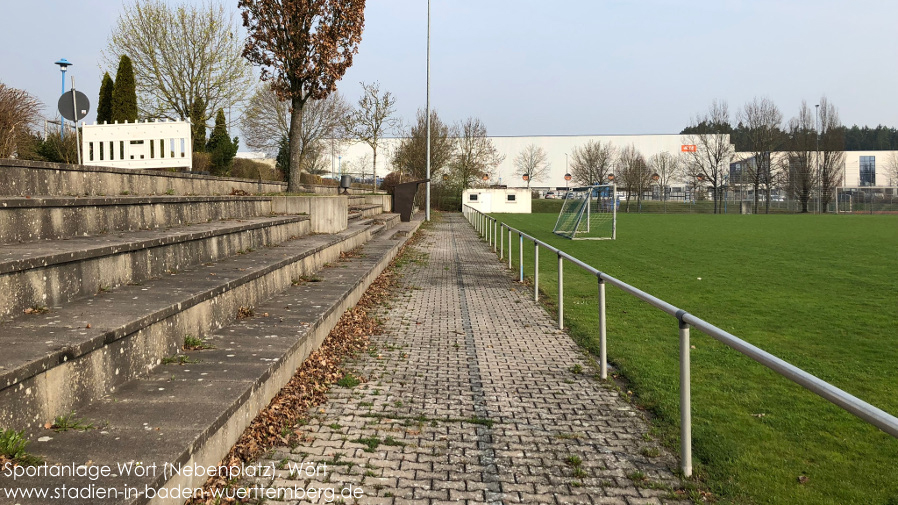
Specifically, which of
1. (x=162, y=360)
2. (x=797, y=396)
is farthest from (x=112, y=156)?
(x=797, y=396)

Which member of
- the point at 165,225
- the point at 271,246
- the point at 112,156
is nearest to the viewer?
the point at 165,225

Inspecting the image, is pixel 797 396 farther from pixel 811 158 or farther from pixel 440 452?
pixel 811 158

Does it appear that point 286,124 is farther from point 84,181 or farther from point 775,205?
point 775,205

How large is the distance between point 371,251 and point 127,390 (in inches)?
401

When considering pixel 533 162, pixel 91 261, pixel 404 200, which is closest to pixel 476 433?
pixel 91 261

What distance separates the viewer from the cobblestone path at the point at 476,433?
3432 mm

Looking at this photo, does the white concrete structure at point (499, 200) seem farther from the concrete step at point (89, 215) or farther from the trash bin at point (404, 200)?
the concrete step at point (89, 215)

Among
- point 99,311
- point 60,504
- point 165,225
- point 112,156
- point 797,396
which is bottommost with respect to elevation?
point 797,396

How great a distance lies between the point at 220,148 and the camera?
88.1ft

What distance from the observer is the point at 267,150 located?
46219mm

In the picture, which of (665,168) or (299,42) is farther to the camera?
(665,168)

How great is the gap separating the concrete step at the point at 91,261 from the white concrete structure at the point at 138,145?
19.1 feet

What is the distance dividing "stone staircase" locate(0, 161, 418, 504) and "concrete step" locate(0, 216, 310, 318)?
1cm

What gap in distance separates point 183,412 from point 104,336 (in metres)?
0.55
